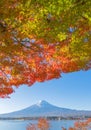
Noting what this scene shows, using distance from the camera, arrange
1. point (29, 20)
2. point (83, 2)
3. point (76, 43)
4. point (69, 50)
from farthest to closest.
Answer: point (69, 50) → point (76, 43) → point (29, 20) → point (83, 2)

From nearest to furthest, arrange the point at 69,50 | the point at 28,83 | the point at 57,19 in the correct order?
the point at 57,19 < the point at 69,50 < the point at 28,83

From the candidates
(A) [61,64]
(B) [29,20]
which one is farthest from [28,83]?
(B) [29,20]

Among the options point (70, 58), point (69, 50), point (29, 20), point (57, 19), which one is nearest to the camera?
point (57, 19)

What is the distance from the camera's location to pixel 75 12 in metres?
9.95

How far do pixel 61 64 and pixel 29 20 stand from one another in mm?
5250

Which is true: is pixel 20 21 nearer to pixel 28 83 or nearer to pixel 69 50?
pixel 69 50

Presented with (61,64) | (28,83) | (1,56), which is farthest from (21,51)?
(28,83)

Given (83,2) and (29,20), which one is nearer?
(83,2)

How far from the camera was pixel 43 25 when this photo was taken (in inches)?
423

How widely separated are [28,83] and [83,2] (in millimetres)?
9236

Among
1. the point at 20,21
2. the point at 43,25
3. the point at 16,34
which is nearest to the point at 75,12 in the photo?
the point at 43,25

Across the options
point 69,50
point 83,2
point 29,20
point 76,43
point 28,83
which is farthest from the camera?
point 28,83

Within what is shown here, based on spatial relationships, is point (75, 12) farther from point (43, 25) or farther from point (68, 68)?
Result: point (68, 68)

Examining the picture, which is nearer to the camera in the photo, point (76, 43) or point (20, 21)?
point (20, 21)
